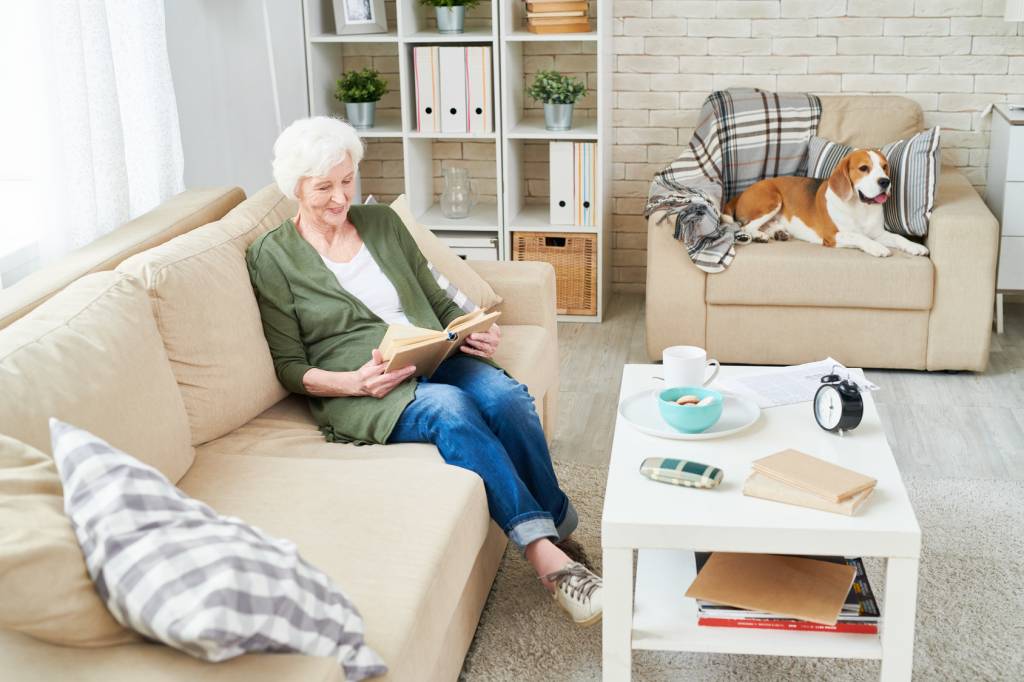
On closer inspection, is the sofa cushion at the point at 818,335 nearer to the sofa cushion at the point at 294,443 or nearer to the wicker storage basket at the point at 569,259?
the wicker storage basket at the point at 569,259

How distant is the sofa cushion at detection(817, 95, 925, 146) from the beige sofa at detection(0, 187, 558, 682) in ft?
6.81

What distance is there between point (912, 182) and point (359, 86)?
6.98 ft

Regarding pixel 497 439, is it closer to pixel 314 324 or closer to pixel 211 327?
pixel 314 324

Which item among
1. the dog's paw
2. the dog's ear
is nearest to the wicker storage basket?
the dog's ear

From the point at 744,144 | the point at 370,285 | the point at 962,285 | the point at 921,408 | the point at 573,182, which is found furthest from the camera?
the point at 573,182

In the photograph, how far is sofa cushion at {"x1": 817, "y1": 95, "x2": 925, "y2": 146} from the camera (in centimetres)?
417

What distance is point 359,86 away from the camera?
14.7 ft

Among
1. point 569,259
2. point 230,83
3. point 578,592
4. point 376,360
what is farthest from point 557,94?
point 578,592

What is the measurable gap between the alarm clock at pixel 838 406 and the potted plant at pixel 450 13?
2.65m

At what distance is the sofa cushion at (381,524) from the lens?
1718mm

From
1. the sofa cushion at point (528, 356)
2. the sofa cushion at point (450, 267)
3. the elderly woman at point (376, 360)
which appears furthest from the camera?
the sofa cushion at point (450, 267)

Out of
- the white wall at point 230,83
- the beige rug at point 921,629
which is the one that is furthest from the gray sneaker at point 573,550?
the white wall at point 230,83

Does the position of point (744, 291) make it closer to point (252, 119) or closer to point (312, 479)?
point (252, 119)

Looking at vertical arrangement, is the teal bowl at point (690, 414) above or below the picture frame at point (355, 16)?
below
